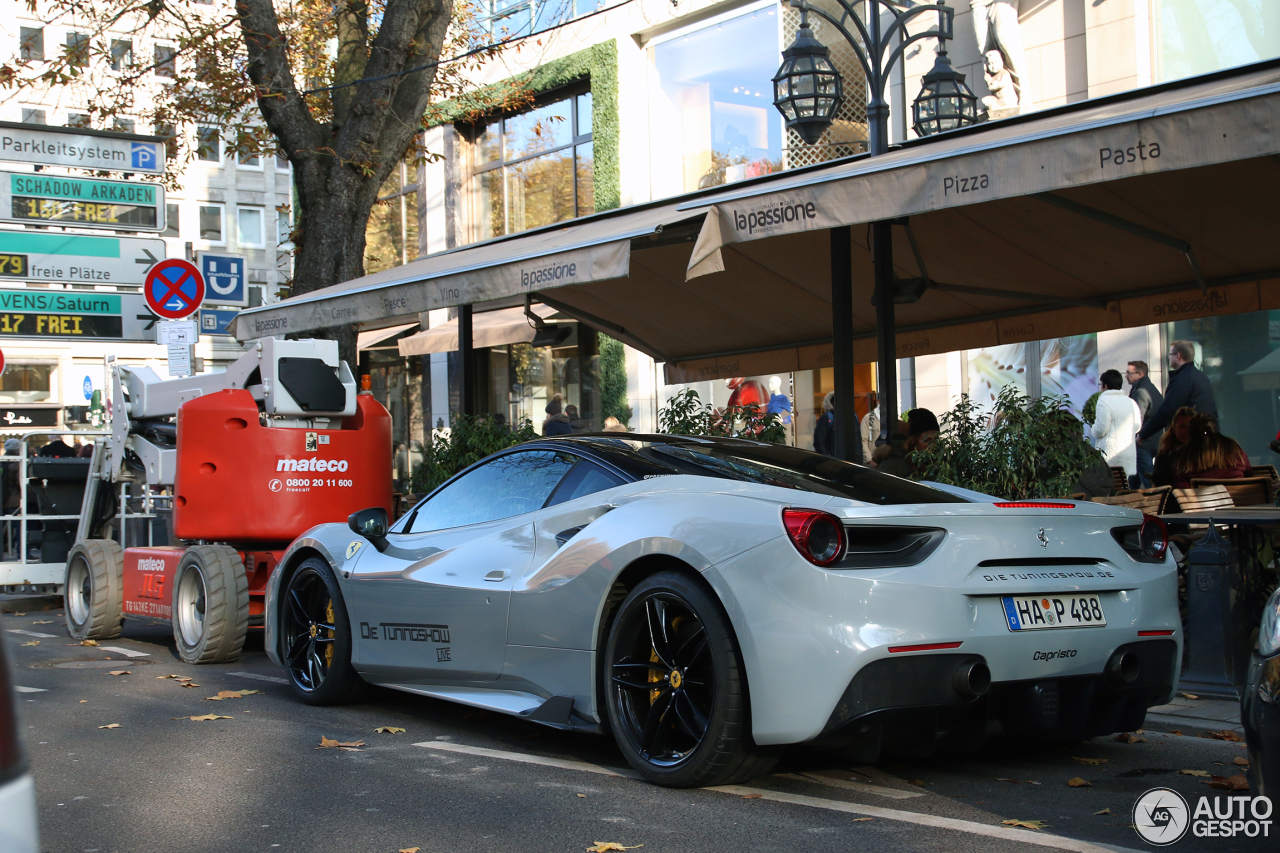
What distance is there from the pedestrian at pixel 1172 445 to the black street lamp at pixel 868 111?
6.89 ft

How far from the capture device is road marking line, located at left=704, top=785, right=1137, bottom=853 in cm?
366

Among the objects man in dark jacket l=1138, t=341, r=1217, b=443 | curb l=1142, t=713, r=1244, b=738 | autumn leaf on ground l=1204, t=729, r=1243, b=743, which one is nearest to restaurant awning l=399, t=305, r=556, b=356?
man in dark jacket l=1138, t=341, r=1217, b=443

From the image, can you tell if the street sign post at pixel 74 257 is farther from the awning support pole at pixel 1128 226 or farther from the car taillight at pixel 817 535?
the car taillight at pixel 817 535

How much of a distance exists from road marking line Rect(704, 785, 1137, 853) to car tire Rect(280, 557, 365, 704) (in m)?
2.50

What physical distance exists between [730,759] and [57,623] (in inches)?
343

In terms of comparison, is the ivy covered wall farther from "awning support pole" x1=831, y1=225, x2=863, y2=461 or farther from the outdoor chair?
the outdoor chair

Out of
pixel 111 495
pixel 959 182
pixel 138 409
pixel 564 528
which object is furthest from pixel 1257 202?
pixel 111 495

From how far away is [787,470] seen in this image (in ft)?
16.2

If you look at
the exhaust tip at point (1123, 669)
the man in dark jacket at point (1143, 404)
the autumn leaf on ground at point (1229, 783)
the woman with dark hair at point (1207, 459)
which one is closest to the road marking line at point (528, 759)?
the exhaust tip at point (1123, 669)

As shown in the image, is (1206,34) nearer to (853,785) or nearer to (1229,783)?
(1229,783)

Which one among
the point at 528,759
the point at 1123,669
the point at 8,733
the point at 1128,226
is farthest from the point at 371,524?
the point at 1128,226

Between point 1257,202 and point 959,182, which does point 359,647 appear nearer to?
point 959,182

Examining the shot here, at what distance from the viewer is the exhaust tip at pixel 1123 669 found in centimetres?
434

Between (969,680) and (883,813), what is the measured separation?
518 millimetres
